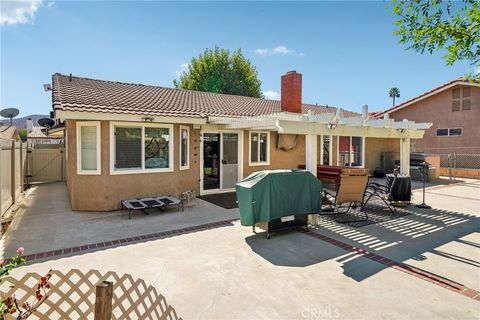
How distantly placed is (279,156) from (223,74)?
20.9 metres

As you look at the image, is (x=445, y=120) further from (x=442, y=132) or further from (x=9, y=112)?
(x=9, y=112)

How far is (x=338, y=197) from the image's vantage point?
778cm

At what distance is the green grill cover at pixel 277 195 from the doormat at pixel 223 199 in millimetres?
3097

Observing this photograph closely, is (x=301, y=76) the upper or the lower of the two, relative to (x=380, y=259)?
upper

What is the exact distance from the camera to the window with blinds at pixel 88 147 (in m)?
8.68

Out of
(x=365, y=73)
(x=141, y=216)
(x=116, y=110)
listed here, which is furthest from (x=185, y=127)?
(x=365, y=73)

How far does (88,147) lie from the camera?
28.9 ft

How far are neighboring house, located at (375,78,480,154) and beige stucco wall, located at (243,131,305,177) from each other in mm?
12739

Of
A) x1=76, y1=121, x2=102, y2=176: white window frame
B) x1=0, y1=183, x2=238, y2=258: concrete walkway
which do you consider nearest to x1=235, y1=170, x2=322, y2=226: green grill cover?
x1=0, y1=183, x2=238, y2=258: concrete walkway

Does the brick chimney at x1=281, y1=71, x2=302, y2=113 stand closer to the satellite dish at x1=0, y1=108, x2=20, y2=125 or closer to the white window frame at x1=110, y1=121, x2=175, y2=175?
the white window frame at x1=110, y1=121, x2=175, y2=175

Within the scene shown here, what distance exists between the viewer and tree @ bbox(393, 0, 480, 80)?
17.0 ft

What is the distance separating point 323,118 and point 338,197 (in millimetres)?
2391

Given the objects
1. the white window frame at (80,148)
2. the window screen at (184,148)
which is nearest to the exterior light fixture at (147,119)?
the white window frame at (80,148)

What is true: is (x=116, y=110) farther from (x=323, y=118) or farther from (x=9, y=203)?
(x=323, y=118)
